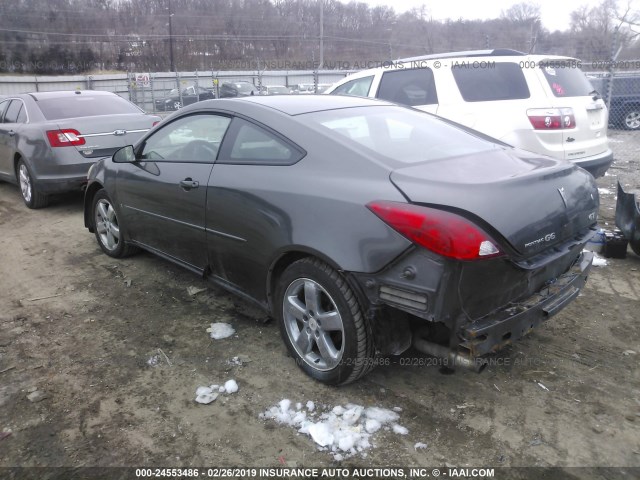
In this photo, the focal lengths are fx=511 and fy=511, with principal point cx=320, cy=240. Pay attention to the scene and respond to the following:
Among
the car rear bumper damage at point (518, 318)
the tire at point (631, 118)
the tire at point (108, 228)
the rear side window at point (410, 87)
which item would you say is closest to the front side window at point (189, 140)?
the tire at point (108, 228)

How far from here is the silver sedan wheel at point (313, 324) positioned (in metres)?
2.77

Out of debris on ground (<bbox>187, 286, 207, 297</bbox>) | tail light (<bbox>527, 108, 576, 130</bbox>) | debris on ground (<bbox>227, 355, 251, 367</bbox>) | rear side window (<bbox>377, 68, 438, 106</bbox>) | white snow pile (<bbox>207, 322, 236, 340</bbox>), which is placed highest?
rear side window (<bbox>377, 68, 438, 106</bbox>)

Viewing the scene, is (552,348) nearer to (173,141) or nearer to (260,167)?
(260,167)

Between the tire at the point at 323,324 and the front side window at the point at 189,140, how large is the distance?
45.3 inches

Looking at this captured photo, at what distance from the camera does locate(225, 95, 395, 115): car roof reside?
328 cm

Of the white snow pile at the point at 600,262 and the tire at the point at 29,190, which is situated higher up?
the tire at the point at 29,190

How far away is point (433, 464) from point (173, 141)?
294 centimetres

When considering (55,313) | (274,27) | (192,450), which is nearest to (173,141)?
(55,313)

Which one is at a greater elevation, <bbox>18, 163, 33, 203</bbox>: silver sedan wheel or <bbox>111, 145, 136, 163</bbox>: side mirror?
<bbox>111, 145, 136, 163</bbox>: side mirror

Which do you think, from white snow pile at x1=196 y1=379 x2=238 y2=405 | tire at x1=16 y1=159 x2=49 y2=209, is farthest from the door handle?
tire at x1=16 y1=159 x2=49 y2=209

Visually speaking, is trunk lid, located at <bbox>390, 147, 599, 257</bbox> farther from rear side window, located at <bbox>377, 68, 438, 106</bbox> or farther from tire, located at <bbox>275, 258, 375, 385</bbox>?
rear side window, located at <bbox>377, 68, 438, 106</bbox>

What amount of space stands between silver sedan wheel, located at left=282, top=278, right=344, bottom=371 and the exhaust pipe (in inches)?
16.6

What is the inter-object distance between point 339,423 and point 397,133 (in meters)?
1.73

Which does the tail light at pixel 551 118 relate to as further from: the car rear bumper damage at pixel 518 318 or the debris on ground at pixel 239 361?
the debris on ground at pixel 239 361
